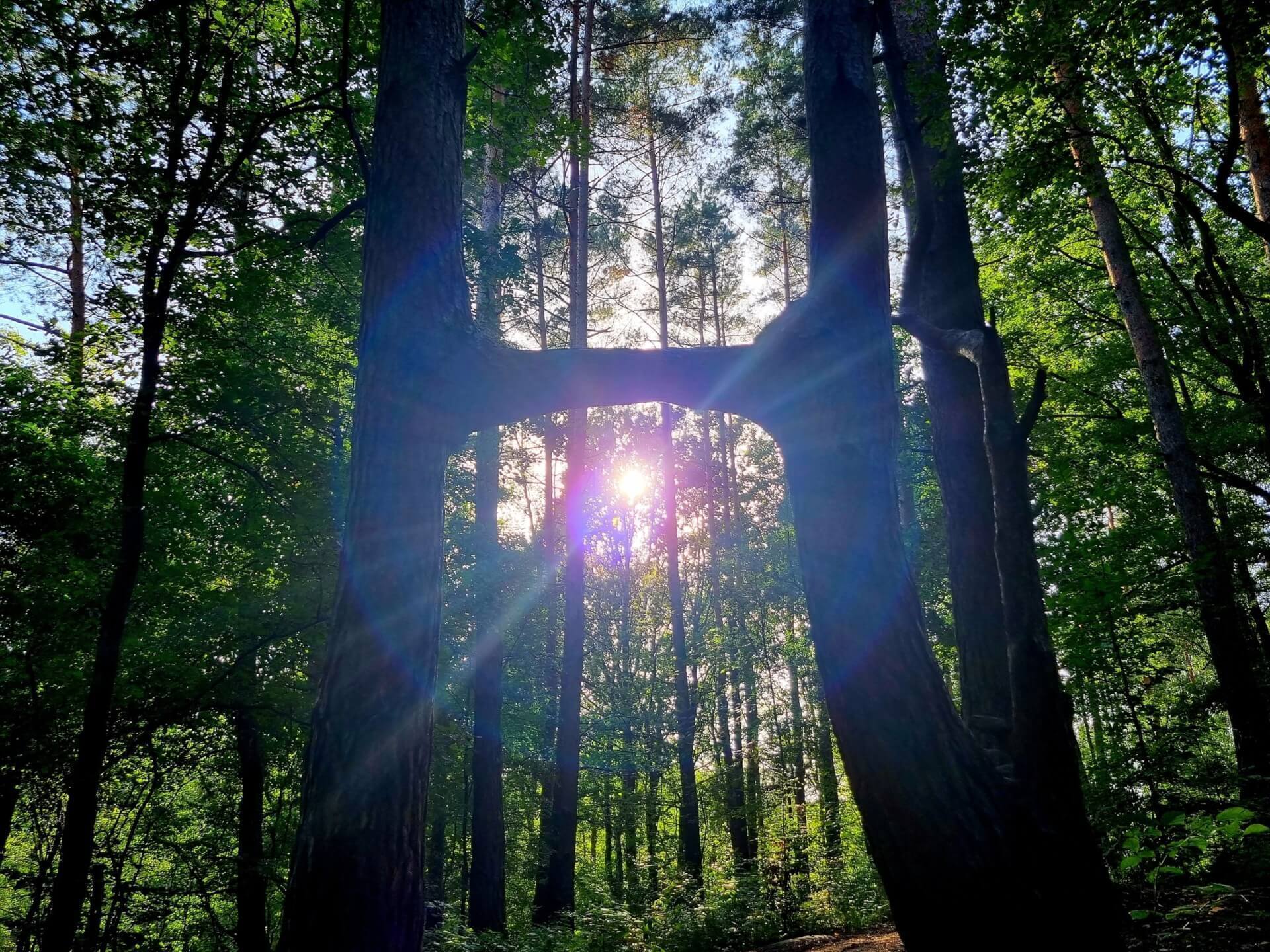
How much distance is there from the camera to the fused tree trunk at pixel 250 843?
791cm

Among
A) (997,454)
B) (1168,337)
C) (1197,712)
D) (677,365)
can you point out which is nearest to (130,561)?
(677,365)

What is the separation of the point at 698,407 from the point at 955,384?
86.7 inches

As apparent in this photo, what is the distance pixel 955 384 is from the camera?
13.9 feet

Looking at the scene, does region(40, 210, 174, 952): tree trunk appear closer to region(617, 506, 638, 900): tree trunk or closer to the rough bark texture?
the rough bark texture

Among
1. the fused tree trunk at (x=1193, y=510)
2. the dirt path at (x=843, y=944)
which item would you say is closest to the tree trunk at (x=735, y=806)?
the dirt path at (x=843, y=944)

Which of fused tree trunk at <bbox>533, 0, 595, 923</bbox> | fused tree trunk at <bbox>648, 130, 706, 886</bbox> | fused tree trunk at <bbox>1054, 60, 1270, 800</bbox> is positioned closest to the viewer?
fused tree trunk at <bbox>1054, 60, 1270, 800</bbox>

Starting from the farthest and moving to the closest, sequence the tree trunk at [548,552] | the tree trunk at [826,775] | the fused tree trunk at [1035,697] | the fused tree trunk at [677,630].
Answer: the tree trunk at [826,775] < the tree trunk at [548,552] < the fused tree trunk at [677,630] < the fused tree trunk at [1035,697]

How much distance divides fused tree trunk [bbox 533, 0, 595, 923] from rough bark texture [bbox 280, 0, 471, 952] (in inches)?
218

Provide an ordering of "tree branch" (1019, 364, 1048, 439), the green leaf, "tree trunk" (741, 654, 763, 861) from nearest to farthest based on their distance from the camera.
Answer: "tree branch" (1019, 364, 1048, 439), the green leaf, "tree trunk" (741, 654, 763, 861)

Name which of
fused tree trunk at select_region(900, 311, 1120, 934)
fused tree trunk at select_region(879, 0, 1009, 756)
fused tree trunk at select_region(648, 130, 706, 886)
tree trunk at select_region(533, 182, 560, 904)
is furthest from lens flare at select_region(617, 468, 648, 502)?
fused tree trunk at select_region(900, 311, 1120, 934)

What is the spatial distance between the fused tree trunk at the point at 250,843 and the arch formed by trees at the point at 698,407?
19.9 ft

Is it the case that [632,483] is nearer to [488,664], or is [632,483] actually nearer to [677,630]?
[677,630]

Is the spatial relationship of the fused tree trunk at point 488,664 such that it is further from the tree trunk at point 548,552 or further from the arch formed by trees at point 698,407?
the arch formed by trees at point 698,407

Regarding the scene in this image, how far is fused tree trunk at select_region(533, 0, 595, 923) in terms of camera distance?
945cm
